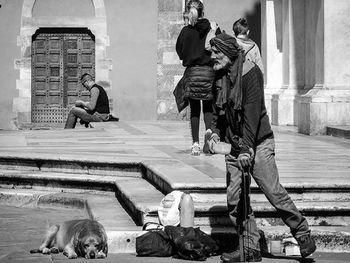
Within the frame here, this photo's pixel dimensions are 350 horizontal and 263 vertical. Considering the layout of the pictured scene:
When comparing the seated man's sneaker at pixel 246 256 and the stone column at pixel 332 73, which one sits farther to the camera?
the stone column at pixel 332 73

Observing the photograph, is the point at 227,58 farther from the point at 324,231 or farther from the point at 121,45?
the point at 121,45

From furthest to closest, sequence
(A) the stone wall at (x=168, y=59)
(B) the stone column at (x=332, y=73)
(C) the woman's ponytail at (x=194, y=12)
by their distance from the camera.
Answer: (A) the stone wall at (x=168, y=59) → (B) the stone column at (x=332, y=73) → (C) the woman's ponytail at (x=194, y=12)

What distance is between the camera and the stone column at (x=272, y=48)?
20.1 meters

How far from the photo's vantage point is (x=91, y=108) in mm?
19625

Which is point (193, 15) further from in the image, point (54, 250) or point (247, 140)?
point (247, 140)

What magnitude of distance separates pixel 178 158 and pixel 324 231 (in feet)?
13.0

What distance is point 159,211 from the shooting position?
797cm

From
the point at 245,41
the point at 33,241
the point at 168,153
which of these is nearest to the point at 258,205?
the point at 33,241

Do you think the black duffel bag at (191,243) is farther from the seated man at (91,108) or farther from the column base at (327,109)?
the seated man at (91,108)

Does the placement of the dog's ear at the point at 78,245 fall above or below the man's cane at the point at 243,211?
below

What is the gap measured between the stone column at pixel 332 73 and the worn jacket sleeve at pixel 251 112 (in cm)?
870

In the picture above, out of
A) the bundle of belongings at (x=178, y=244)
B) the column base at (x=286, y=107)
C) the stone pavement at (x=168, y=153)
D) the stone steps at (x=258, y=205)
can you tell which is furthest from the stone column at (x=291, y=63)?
the bundle of belongings at (x=178, y=244)

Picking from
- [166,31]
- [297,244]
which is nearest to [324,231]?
[297,244]

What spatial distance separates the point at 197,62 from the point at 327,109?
474 cm
